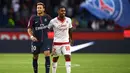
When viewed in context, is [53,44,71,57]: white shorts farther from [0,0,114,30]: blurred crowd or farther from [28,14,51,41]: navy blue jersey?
[0,0,114,30]: blurred crowd

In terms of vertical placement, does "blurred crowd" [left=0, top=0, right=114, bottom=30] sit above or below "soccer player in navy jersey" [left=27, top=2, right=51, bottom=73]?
below

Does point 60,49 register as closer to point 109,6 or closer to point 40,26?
point 40,26

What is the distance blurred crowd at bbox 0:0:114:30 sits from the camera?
91.5 feet

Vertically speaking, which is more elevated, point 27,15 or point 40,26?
point 40,26

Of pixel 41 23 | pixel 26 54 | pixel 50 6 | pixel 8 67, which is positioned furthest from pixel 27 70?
pixel 50 6

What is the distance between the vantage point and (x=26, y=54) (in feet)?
86.4

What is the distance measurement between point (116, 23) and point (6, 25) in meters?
6.26

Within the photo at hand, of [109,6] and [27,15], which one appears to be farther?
[27,15]

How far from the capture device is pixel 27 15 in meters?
28.5

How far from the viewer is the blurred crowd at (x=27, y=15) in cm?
2789

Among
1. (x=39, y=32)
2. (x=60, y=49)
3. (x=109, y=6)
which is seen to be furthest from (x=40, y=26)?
(x=109, y=6)

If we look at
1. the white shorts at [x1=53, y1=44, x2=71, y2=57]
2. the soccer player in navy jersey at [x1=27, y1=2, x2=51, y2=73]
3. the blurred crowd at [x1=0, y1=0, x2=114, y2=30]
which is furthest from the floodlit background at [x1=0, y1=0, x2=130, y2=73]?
the white shorts at [x1=53, y1=44, x2=71, y2=57]

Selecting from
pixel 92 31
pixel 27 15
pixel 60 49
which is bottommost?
pixel 92 31

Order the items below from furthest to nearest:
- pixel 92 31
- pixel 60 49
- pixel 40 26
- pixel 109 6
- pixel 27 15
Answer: pixel 27 15
pixel 92 31
pixel 109 6
pixel 40 26
pixel 60 49
